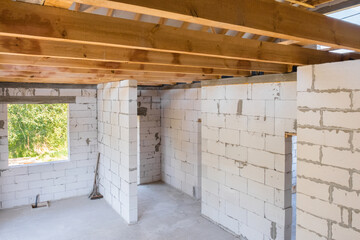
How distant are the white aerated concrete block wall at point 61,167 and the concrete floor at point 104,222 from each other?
31 cm

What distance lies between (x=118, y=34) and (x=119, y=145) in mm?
3833

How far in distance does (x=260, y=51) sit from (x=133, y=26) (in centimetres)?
123

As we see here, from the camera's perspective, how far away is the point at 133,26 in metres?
1.87

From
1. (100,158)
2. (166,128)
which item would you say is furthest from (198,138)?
(100,158)

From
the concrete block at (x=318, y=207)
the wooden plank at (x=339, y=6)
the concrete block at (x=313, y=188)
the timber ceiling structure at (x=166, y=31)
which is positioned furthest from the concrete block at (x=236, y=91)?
the concrete block at (x=318, y=207)

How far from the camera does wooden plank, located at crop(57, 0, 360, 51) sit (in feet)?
4.15

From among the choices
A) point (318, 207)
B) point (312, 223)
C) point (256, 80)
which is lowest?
point (312, 223)

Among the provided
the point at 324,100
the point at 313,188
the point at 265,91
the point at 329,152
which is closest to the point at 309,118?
the point at 324,100

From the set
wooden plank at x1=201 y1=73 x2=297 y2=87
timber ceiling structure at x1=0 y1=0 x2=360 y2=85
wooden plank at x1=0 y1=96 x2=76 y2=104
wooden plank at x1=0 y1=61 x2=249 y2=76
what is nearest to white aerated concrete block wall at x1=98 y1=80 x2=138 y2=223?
wooden plank at x1=0 y1=96 x2=76 y2=104

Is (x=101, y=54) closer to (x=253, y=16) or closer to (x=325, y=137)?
(x=253, y=16)

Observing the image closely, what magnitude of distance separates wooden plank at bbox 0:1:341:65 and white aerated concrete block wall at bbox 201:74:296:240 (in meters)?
1.37

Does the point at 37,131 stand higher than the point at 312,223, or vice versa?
the point at 37,131

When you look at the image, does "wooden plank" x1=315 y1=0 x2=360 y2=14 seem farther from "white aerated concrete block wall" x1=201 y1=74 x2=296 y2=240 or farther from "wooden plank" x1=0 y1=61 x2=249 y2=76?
"wooden plank" x1=0 y1=61 x2=249 y2=76

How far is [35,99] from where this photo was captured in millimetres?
5930
